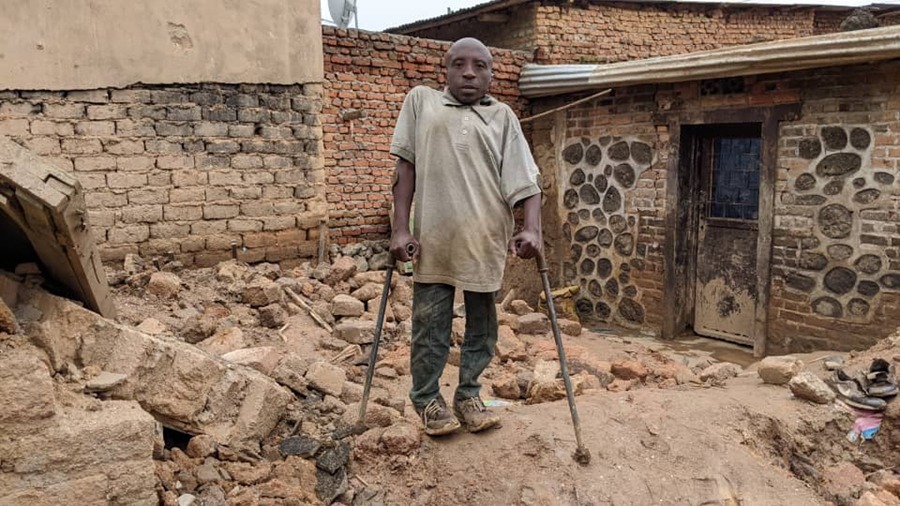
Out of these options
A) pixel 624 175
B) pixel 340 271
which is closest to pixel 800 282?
pixel 624 175

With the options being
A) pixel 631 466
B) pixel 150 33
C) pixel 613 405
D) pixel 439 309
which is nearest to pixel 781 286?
pixel 613 405

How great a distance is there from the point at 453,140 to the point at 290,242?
3854 millimetres

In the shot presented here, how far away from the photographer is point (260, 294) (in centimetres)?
557

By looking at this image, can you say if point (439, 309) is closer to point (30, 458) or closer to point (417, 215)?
point (417, 215)

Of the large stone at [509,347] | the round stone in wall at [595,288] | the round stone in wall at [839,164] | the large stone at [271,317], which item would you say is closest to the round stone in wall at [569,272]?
the round stone in wall at [595,288]

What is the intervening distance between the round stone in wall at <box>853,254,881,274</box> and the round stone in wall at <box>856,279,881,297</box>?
0.09m

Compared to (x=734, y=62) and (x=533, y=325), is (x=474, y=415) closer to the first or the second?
(x=533, y=325)

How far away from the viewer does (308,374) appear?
3.89 m

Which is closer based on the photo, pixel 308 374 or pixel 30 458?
pixel 30 458

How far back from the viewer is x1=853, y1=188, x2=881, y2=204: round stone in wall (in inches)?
225

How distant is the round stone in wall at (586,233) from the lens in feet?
26.4

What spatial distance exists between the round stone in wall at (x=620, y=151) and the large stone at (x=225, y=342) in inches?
187

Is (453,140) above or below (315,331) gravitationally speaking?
above

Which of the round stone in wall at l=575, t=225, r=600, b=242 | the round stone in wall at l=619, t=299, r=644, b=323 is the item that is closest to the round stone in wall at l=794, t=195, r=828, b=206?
the round stone in wall at l=619, t=299, r=644, b=323
